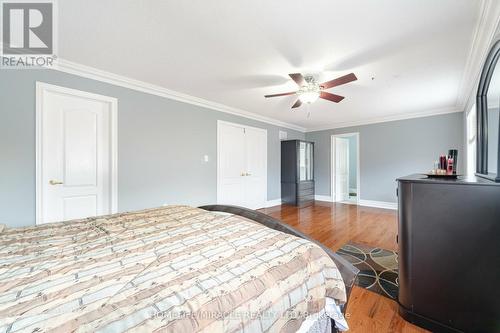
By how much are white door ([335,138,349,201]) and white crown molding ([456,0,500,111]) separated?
303 centimetres

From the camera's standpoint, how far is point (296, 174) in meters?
5.31

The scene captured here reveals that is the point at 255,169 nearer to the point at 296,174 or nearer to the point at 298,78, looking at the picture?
the point at 296,174

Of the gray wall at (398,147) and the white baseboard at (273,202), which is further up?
the gray wall at (398,147)

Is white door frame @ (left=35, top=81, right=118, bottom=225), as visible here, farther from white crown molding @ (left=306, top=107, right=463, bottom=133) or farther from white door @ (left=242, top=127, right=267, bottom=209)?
white crown molding @ (left=306, top=107, right=463, bottom=133)

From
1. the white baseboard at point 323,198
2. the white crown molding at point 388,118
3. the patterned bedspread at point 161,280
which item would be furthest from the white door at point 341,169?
the patterned bedspread at point 161,280

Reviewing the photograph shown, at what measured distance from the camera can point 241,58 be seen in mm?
2334

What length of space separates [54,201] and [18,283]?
228 centimetres

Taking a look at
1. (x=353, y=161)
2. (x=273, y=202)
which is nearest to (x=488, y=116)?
(x=273, y=202)

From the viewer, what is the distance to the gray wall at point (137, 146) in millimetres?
2176

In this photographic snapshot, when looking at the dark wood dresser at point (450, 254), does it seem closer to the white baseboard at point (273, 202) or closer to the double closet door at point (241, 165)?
the double closet door at point (241, 165)

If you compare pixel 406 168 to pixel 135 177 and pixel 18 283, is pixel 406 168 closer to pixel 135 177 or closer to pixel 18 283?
pixel 135 177

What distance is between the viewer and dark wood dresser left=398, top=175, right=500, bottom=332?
121 cm

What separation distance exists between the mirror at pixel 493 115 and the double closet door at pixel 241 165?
3.52 meters

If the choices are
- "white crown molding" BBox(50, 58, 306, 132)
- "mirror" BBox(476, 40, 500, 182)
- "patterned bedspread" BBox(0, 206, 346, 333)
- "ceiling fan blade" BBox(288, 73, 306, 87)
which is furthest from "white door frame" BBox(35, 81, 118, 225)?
"mirror" BBox(476, 40, 500, 182)
